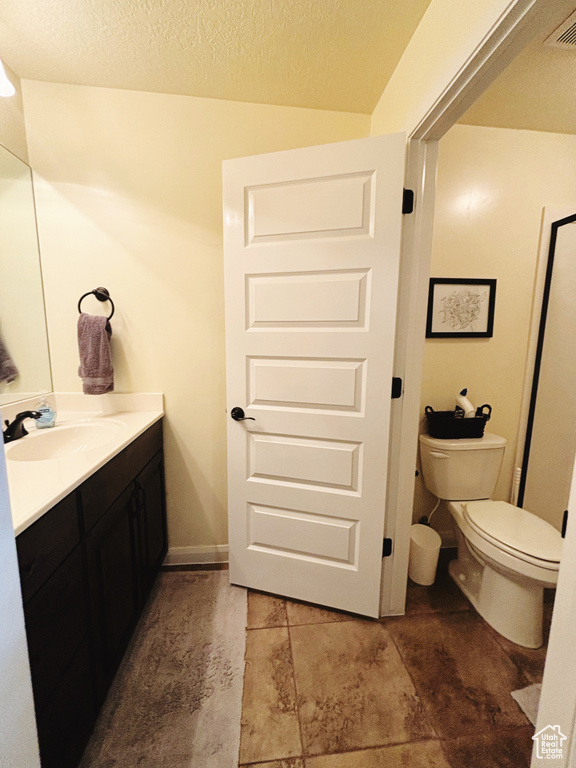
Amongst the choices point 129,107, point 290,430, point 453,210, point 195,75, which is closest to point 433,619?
point 290,430

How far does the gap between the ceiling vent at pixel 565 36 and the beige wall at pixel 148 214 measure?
2.43ft

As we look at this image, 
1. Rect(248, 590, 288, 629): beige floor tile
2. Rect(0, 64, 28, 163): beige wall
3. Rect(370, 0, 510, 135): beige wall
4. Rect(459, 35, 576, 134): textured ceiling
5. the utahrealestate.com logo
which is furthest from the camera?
Rect(248, 590, 288, 629): beige floor tile

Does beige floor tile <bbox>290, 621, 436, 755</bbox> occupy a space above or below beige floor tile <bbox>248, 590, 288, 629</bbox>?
above

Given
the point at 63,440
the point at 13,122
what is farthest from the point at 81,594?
the point at 13,122

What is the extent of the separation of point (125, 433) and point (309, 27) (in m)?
1.72

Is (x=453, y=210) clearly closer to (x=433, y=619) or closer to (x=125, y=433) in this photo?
(x=125, y=433)

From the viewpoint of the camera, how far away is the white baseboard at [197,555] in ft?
5.84

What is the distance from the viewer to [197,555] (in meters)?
1.79

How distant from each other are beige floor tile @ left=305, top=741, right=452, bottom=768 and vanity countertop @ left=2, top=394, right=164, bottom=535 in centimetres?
114

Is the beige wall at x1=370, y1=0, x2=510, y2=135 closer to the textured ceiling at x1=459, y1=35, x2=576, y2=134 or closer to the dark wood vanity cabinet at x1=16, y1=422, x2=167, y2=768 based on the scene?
the textured ceiling at x1=459, y1=35, x2=576, y2=134

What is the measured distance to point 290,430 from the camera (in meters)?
1.41

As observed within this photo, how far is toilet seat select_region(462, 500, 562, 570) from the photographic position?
1248 millimetres

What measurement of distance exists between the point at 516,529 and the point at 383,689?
87cm

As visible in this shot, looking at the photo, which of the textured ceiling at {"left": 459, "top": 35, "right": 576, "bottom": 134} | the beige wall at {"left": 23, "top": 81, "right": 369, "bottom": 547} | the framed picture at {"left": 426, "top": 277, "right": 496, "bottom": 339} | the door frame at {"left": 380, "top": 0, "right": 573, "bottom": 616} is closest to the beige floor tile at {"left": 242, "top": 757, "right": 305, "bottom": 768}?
the door frame at {"left": 380, "top": 0, "right": 573, "bottom": 616}
